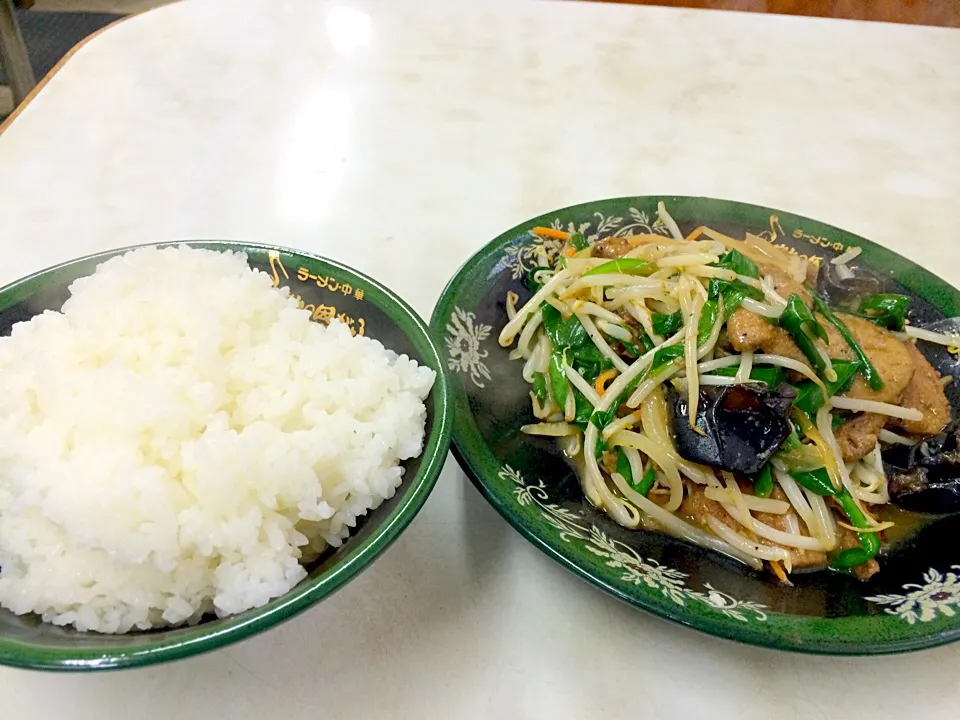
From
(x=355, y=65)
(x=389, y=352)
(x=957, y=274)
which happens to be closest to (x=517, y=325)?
(x=389, y=352)

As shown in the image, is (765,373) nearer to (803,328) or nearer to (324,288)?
(803,328)

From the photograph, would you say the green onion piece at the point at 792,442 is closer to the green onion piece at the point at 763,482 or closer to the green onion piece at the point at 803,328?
the green onion piece at the point at 763,482

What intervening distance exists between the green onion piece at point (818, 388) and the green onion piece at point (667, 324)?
287 mm

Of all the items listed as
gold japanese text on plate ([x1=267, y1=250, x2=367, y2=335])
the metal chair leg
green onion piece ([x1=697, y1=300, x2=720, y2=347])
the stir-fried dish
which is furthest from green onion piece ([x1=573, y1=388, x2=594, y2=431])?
the metal chair leg

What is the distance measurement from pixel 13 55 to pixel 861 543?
4.75 meters

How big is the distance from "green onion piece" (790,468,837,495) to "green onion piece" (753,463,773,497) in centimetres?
6

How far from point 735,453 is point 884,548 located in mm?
379

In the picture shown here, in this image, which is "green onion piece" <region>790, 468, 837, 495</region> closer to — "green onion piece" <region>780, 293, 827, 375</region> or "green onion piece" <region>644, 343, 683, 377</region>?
"green onion piece" <region>780, 293, 827, 375</region>

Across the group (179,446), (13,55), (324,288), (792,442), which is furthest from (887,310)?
(13,55)

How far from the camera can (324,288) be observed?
4.87ft

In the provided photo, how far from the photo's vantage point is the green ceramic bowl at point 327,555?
0.90 metres

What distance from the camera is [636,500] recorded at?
1.55 m

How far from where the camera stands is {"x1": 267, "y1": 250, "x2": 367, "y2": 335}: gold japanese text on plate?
146 centimetres

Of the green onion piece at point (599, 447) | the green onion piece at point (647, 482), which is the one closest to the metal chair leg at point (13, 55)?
the green onion piece at point (599, 447)
